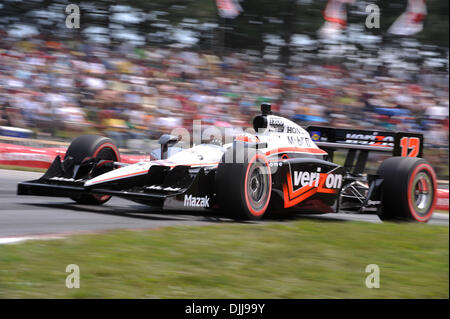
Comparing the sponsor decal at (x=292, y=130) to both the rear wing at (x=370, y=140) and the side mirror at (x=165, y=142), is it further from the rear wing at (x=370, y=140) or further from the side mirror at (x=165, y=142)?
the side mirror at (x=165, y=142)

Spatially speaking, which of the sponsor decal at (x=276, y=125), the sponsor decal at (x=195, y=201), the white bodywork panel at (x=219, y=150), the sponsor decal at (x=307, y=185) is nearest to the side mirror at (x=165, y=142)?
the white bodywork panel at (x=219, y=150)

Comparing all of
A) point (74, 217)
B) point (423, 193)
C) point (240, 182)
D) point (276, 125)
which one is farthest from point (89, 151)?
point (423, 193)

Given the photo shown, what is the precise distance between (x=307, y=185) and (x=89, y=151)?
2574mm

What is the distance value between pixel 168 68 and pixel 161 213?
7791 millimetres

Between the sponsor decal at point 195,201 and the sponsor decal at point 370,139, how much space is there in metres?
3.11

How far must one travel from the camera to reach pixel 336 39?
1630cm

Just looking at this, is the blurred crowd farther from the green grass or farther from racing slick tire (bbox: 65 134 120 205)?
the green grass

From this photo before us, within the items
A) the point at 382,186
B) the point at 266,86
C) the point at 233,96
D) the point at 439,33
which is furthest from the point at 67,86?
the point at 439,33

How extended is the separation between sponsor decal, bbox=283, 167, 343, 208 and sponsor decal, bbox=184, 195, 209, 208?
0.96 metres

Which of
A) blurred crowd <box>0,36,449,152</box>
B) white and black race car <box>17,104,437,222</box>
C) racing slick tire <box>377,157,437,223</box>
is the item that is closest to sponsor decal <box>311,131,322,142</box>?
white and black race car <box>17,104,437,222</box>

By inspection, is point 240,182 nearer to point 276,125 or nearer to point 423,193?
point 276,125

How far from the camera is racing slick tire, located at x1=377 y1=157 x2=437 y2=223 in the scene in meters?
7.96

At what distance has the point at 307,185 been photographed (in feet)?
24.6
